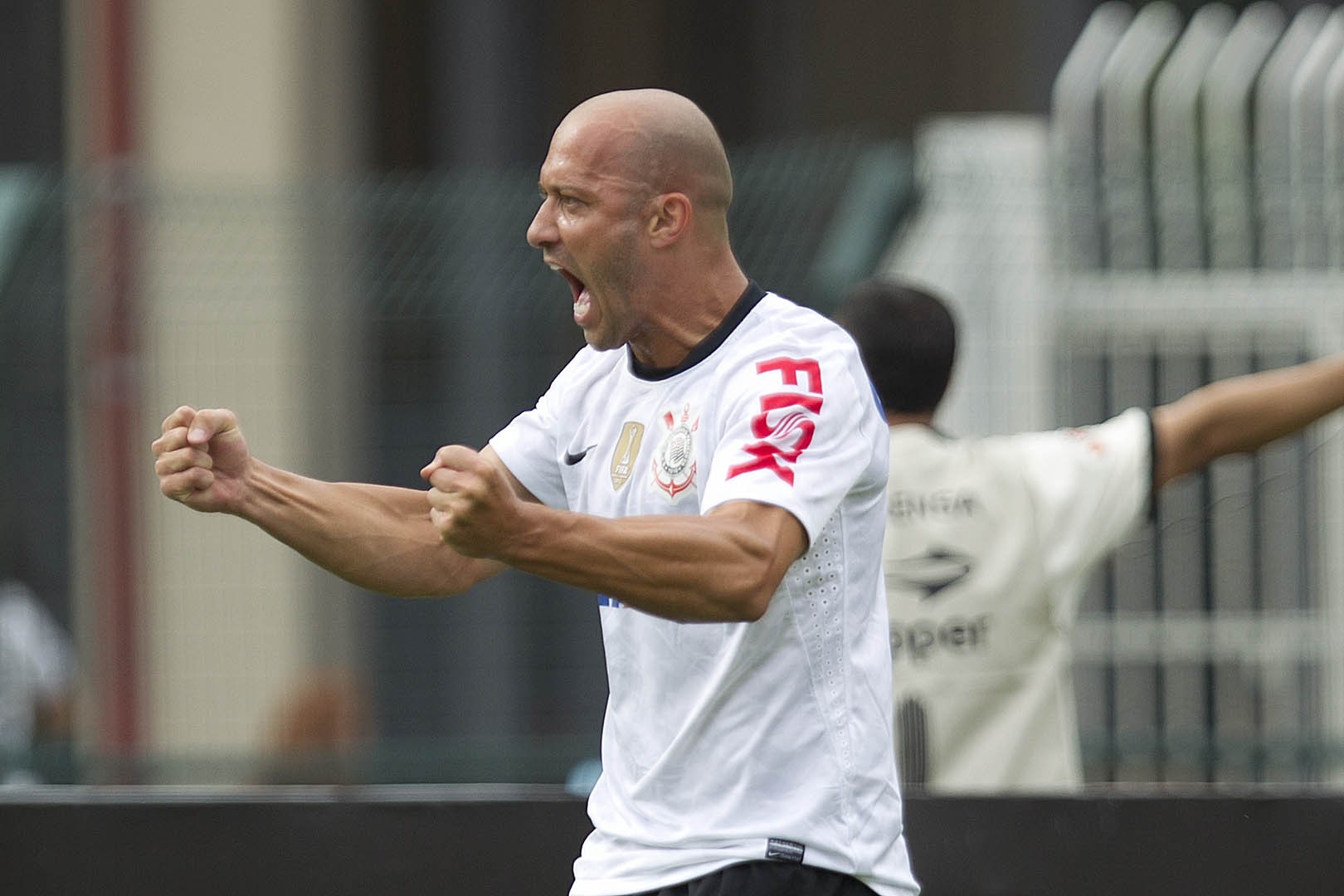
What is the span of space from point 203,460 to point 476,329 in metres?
4.84

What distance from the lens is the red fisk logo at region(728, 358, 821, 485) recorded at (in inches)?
106

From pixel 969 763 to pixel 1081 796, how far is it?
0.54 metres

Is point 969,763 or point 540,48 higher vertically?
point 540,48

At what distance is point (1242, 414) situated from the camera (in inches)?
164

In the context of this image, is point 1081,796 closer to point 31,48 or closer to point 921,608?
point 921,608

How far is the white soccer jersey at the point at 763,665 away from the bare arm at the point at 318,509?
35 cm

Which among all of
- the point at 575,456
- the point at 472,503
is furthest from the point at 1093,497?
the point at 472,503

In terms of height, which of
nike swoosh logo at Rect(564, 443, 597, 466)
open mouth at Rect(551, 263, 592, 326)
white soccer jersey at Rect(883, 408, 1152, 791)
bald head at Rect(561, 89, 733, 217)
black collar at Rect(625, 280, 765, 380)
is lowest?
white soccer jersey at Rect(883, 408, 1152, 791)

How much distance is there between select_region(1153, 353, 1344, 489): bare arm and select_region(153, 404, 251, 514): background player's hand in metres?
2.06

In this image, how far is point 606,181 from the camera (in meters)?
2.87

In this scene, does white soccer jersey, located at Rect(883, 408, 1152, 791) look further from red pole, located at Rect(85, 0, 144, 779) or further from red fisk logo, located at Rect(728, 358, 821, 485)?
red pole, located at Rect(85, 0, 144, 779)

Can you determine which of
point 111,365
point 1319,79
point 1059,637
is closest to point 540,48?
point 111,365

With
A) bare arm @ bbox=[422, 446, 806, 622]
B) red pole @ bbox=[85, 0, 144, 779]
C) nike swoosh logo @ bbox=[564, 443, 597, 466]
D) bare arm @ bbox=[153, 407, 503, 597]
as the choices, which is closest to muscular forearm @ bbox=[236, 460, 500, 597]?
bare arm @ bbox=[153, 407, 503, 597]

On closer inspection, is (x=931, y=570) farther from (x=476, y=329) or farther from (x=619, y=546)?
(x=476, y=329)
